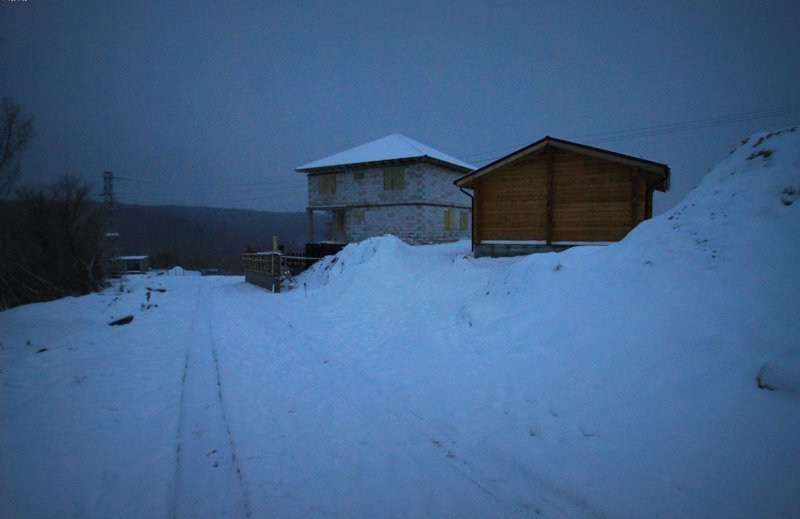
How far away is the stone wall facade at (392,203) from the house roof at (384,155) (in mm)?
697

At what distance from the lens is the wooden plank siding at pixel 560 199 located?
1405 centimetres

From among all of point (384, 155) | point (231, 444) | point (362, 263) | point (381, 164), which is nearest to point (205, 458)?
point (231, 444)

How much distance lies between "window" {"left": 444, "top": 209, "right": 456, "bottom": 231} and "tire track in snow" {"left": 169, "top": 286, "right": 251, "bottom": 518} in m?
24.0

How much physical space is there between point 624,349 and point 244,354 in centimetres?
655

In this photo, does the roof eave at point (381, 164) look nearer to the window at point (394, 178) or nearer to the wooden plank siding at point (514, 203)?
the window at point (394, 178)

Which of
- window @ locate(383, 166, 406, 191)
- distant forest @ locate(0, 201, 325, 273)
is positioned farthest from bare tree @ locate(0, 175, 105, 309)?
distant forest @ locate(0, 201, 325, 273)

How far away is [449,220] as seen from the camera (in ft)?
95.5

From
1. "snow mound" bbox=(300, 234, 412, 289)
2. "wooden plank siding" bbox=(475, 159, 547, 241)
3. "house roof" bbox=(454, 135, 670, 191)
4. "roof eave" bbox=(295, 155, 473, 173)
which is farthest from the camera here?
"roof eave" bbox=(295, 155, 473, 173)

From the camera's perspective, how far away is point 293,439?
4047 mm

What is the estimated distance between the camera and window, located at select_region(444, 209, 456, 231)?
28.7 meters

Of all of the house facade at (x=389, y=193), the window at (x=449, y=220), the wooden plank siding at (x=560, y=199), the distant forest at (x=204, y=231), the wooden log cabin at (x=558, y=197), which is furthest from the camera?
the distant forest at (x=204, y=231)

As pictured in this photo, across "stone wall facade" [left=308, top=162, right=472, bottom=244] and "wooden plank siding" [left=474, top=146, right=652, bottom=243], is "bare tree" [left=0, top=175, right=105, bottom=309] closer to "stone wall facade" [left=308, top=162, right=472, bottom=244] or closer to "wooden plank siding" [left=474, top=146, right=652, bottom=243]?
"stone wall facade" [left=308, top=162, right=472, bottom=244]

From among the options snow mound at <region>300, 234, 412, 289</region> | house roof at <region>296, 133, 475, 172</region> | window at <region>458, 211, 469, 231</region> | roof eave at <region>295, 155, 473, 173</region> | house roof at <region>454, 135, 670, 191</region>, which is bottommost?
snow mound at <region>300, 234, 412, 289</region>

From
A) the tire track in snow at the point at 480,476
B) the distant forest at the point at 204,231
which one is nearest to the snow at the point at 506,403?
the tire track in snow at the point at 480,476
